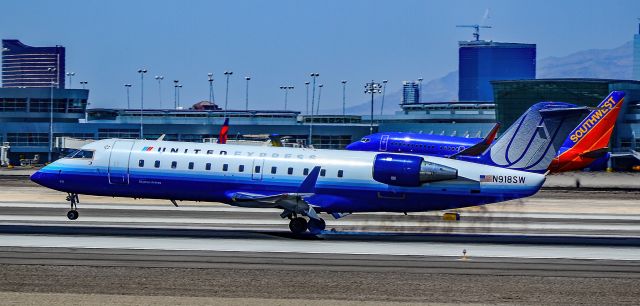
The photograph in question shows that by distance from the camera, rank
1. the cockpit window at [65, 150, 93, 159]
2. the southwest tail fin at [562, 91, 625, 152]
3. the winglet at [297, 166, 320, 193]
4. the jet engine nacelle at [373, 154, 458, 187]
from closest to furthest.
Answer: the winglet at [297, 166, 320, 193], the jet engine nacelle at [373, 154, 458, 187], the cockpit window at [65, 150, 93, 159], the southwest tail fin at [562, 91, 625, 152]

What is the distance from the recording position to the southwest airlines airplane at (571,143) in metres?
75.5

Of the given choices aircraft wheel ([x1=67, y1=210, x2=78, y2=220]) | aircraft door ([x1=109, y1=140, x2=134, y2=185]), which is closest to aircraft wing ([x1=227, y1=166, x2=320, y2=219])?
aircraft door ([x1=109, y1=140, x2=134, y2=185])

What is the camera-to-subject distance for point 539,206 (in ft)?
205

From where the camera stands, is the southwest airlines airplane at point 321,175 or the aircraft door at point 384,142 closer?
the southwest airlines airplane at point 321,175

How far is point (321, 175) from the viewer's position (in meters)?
43.3

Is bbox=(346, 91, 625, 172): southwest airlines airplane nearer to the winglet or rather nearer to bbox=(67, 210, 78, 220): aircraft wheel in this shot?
the winglet

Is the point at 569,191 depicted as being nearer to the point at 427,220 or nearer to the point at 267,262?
the point at 427,220

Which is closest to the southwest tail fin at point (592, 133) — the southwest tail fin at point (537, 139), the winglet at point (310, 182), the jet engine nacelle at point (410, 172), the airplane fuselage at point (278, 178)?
the southwest tail fin at point (537, 139)

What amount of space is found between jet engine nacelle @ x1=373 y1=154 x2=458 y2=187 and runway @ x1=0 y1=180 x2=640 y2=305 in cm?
235

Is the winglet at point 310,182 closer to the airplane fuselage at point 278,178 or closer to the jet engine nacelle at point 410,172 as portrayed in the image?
the airplane fuselage at point 278,178

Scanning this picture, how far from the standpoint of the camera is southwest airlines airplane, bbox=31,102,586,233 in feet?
140

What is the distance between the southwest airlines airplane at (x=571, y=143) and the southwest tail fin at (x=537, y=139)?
23459 mm

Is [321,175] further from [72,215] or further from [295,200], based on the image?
[72,215]

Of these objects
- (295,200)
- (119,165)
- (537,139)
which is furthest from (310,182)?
(537,139)
